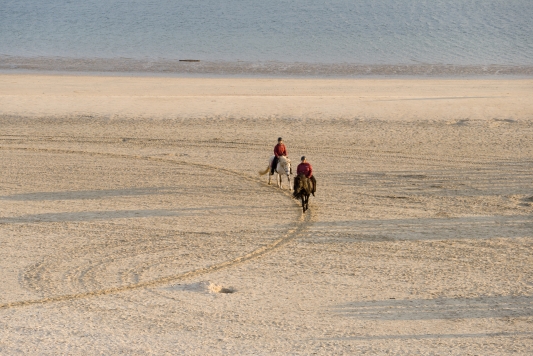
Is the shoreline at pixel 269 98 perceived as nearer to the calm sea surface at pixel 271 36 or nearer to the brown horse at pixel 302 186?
the calm sea surface at pixel 271 36

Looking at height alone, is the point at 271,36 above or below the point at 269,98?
above

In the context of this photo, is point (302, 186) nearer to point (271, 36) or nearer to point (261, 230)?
point (261, 230)

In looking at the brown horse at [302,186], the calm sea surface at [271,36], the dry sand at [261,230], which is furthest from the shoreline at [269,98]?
the brown horse at [302,186]

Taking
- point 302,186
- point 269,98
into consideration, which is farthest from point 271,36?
point 302,186

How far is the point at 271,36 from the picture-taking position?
59.8m

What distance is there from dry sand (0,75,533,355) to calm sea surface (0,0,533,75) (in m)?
19.6

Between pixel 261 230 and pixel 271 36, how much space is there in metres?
45.8

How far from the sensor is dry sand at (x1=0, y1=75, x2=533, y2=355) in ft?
36.3

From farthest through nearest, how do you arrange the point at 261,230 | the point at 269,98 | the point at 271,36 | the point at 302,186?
the point at 271,36 < the point at 269,98 < the point at 302,186 < the point at 261,230

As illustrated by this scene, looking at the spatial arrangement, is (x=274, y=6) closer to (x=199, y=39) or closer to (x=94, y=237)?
(x=199, y=39)

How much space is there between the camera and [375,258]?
14070 millimetres

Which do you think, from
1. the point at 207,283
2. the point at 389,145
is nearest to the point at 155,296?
the point at 207,283

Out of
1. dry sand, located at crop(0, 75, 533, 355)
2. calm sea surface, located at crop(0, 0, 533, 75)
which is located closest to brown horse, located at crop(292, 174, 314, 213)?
dry sand, located at crop(0, 75, 533, 355)

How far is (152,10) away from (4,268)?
59.6 m
